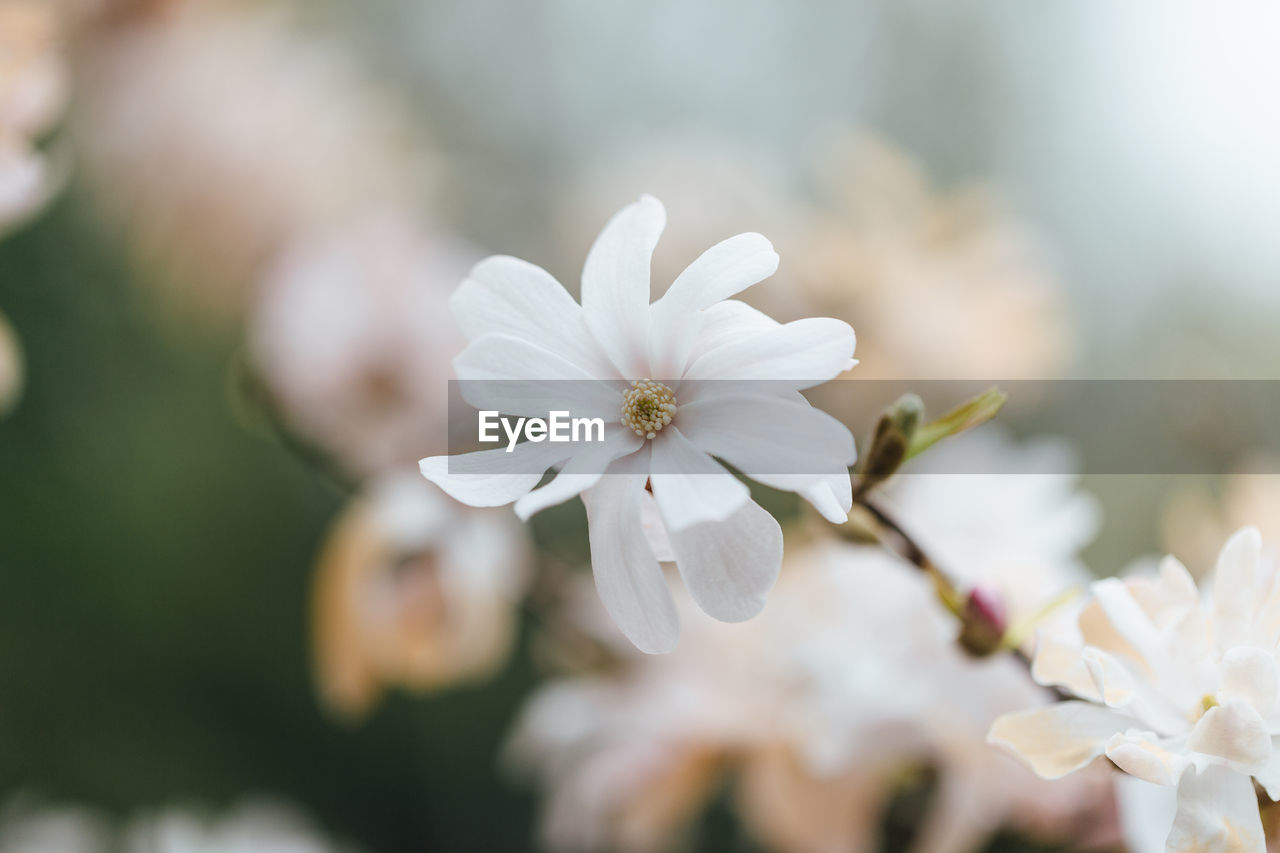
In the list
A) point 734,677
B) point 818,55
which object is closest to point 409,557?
point 734,677

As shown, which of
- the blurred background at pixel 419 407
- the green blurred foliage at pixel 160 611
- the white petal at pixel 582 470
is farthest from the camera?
the green blurred foliage at pixel 160 611

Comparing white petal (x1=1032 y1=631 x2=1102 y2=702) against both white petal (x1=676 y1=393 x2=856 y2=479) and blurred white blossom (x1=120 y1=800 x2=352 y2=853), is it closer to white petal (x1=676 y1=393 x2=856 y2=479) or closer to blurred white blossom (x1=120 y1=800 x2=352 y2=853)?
white petal (x1=676 y1=393 x2=856 y2=479)

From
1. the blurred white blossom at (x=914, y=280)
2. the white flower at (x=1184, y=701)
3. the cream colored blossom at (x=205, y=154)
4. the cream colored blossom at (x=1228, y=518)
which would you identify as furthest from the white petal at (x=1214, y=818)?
the cream colored blossom at (x=205, y=154)

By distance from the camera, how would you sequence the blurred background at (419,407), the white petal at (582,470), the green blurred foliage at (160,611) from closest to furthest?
the white petal at (582,470)
the blurred background at (419,407)
the green blurred foliage at (160,611)

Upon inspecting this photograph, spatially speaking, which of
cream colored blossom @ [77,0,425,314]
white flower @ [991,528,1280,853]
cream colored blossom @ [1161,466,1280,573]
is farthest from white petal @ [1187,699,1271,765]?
cream colored blossom @ [77,0,425,314]

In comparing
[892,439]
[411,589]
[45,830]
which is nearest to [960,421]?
[892,439]

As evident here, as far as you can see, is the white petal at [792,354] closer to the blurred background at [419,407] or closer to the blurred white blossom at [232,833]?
the blurred background at [419,407]

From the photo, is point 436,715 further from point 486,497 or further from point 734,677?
point 486,497
